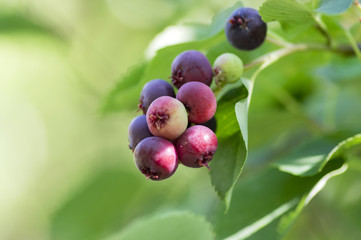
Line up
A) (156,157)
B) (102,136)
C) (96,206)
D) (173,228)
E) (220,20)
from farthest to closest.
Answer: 1. (102,136)
2. (96,206)
3. (220,20)
4. (173,228)
5. (156,157)

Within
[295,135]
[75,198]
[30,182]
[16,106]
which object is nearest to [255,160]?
[295,135]

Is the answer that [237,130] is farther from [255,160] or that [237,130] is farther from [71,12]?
[71,12]

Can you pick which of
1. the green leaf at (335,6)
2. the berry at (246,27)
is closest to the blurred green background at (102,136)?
the berry at (246,27)

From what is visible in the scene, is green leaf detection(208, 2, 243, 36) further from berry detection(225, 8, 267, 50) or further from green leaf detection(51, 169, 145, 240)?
green leaf detection(51, 169, 145, 240)

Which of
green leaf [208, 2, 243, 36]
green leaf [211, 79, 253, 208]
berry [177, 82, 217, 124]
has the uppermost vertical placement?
green leaf [208, 2, 243, 36]

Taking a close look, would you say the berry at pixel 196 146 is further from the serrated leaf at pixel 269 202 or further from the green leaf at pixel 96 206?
the green leaf at pixel 96 206

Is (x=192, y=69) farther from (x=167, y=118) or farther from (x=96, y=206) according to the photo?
(x=96, y=206)

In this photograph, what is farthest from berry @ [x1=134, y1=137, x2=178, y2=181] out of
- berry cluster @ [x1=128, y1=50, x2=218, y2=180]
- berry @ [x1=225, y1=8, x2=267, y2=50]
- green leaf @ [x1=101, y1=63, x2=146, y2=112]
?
green leaf @ [x1=101, y1=63, x2=146, y2=112]

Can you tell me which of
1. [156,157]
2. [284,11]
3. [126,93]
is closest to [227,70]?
[284,11]
